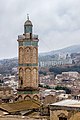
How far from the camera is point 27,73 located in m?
26.8

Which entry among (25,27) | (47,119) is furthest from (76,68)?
(47,119)

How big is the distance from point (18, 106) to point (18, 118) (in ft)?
17.8

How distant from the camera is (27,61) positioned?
26938 mm

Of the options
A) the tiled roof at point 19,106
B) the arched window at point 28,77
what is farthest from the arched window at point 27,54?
Answer: the tiled roof at point 19,106

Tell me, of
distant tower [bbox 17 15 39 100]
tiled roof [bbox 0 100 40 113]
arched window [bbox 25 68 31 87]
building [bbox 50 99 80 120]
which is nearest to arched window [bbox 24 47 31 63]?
distant tower [bbox 17 15 39 100]

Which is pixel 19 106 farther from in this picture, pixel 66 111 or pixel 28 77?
pixel 66 111

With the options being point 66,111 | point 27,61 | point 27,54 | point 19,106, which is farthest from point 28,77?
point 66,111

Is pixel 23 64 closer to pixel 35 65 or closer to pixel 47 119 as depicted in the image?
pixel 35 65

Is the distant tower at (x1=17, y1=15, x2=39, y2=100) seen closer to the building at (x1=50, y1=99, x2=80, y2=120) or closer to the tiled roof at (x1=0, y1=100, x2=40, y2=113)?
the tiled roof at (x1=0, y1=100, x2=40, y2=113)

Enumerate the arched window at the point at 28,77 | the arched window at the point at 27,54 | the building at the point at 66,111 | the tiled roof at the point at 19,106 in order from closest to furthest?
the building at the point at 66,111 < the tiled roof at the point at 19,106 < the arched window at the point at 28,77 < the arched window at the point at 27,54

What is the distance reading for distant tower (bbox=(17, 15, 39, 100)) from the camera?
2673cm

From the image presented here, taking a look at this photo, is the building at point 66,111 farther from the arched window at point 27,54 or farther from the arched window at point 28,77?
the arched window at point 27,54

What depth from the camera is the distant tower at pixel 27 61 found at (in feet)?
87.7

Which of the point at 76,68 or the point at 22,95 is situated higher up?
the point at 76,68
